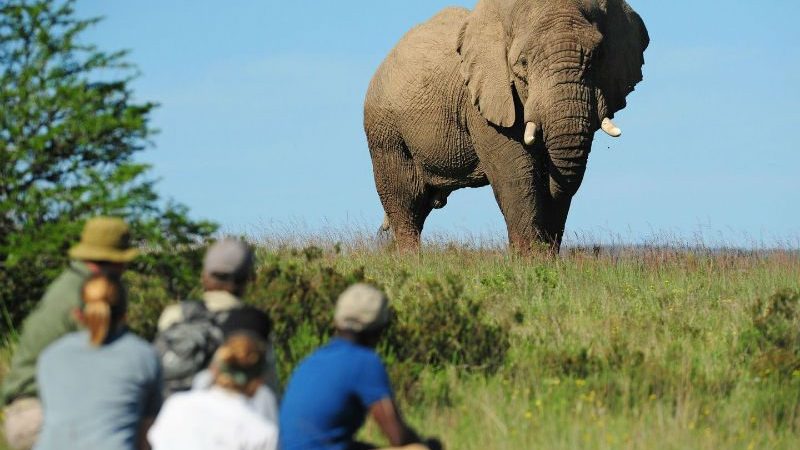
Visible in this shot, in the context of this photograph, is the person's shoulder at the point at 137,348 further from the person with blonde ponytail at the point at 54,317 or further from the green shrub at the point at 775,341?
the green shrub at the point at 775,341

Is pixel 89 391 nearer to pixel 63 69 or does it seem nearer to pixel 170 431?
pixel 170 431

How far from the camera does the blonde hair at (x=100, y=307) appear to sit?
20.1ft

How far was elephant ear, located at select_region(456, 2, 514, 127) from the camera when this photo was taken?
1728cm

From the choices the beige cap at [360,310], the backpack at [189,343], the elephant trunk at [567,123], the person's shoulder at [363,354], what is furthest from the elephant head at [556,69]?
the person's shoulder at [363,354]

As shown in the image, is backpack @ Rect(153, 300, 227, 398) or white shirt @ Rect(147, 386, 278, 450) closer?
white shirt @ Rect(147, 386, 278, 450)

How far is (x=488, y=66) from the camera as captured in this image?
1753cm

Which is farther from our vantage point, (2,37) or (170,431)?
(2,37)

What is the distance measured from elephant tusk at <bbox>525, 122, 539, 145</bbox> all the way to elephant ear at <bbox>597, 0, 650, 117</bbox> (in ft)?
3.21

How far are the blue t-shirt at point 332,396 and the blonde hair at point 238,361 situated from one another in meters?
0.33

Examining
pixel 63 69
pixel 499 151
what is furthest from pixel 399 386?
pixel 499 151

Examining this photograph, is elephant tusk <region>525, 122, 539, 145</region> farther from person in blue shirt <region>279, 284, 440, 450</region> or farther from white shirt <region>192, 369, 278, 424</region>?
white shirt <region>192, 369, 278, 424</region>

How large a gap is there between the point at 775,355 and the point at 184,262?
4.35 m

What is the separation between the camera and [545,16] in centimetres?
1642

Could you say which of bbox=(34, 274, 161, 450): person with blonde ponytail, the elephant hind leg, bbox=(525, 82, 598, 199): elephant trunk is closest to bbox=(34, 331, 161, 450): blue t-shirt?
bbox=(34, 274, 161, 450): person with blonde ponytail
